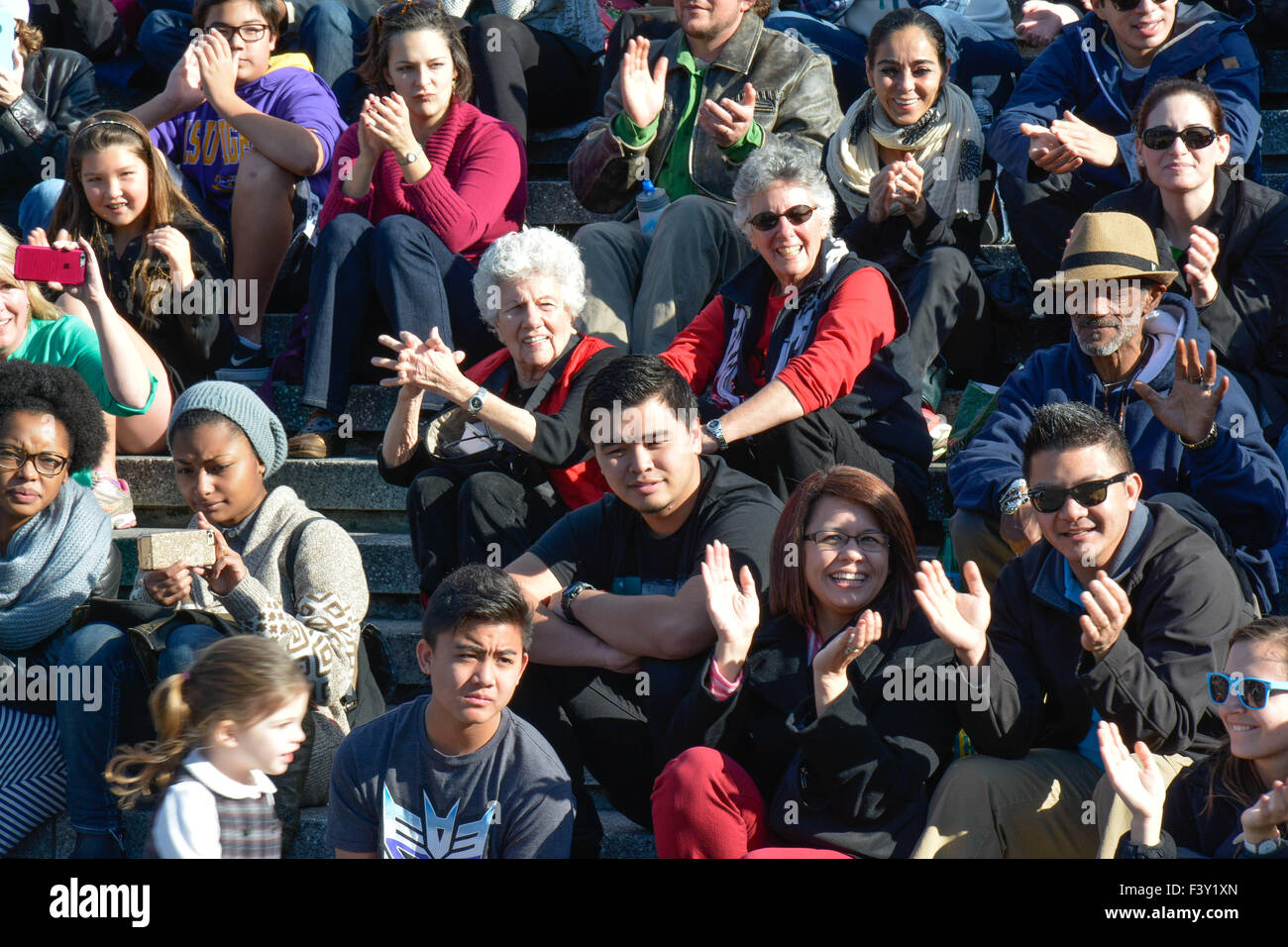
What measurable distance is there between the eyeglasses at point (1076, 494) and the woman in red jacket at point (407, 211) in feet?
6.73

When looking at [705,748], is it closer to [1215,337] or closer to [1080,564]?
[1080,564]

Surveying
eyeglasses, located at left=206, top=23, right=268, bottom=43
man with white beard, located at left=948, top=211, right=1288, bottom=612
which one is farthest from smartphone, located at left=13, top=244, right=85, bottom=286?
man with white beard, located at left=948, top=211, right=1288, bottom=612

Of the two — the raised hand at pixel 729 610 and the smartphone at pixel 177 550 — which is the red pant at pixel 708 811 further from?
the smartphone at pixel 177 550

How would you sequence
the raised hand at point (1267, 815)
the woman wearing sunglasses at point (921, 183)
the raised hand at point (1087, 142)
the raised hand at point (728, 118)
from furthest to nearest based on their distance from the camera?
the raised hand at point (728, 118) → the raised hand at point (1087, 142) → the woman wearing sunglasses at point (921, 183) → the raised hand at point (1267, 815)

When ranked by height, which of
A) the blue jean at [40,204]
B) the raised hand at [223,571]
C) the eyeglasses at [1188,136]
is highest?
the blue jean at [40,204]

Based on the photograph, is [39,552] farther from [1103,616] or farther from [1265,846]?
[1265,846]

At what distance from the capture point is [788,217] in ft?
14.2

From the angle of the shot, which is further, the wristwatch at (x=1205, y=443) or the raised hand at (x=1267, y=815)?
the wristwatch at (x=1205, y=443)

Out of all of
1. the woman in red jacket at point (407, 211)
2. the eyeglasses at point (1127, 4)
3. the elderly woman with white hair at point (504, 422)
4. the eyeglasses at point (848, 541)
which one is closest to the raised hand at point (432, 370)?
the elderly woman with white hair at point (504, 422)

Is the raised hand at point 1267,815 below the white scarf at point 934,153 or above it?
below

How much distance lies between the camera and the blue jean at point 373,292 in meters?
4.75

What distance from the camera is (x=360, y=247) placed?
4863mm

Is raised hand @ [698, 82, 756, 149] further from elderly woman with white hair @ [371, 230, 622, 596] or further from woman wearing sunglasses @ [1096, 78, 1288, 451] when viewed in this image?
woman wearing sunglasses @ [1096, 78, 1288, 451]

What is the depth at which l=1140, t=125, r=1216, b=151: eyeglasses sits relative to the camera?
4281 mm
